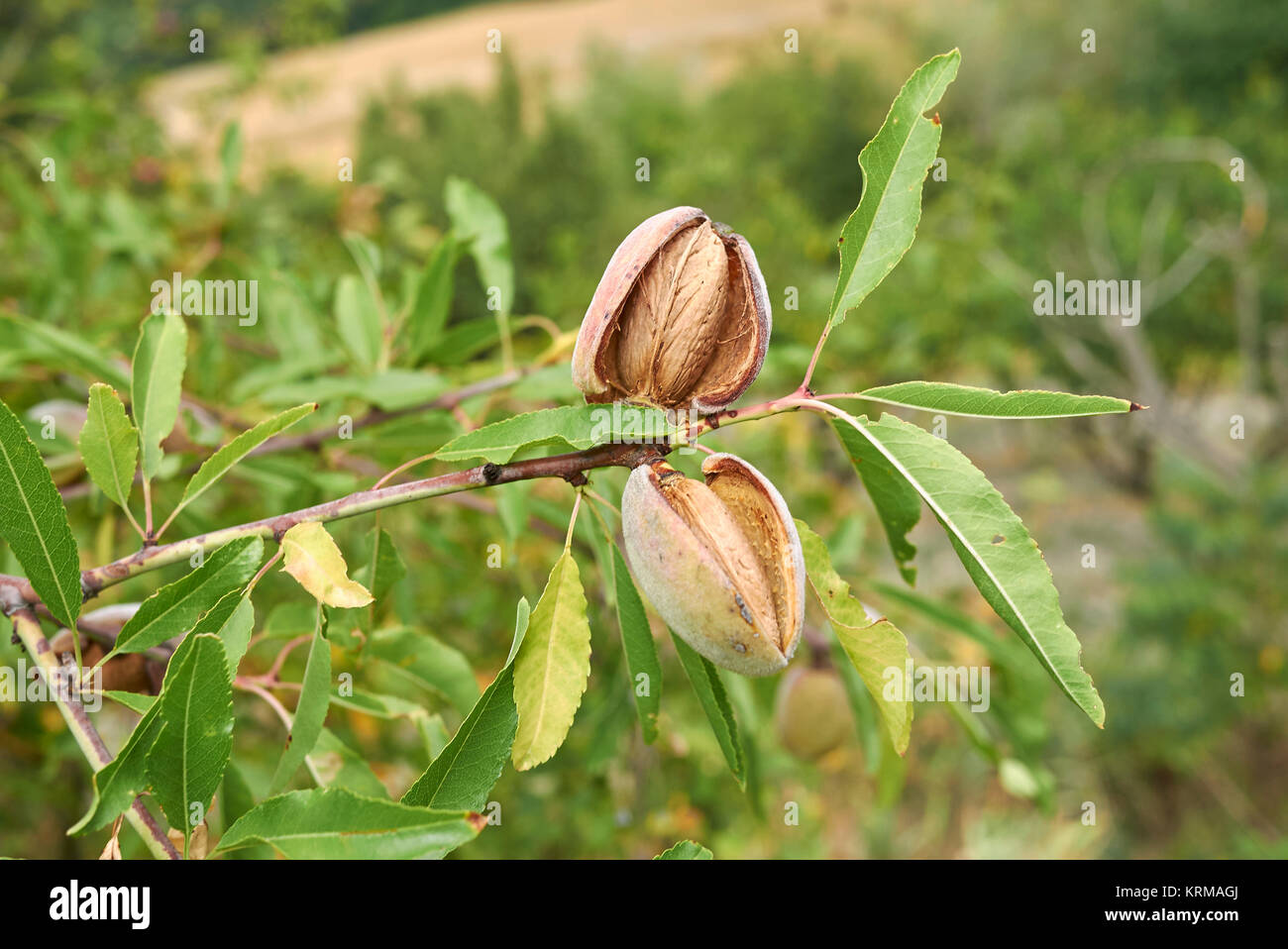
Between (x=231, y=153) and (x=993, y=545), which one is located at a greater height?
(x=231, y=153)

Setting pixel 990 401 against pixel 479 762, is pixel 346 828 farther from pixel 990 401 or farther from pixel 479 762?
pixel 990 401

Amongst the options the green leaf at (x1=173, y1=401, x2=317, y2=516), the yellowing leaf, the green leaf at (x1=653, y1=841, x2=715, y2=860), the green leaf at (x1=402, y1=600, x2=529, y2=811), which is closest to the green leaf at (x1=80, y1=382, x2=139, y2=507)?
the green leaf at (x1=173, y1=401, x2=317, y2=516)

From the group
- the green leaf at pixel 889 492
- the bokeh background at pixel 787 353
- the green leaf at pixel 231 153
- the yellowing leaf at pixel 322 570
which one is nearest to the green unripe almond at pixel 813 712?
the bokeh background at pixel 787 353

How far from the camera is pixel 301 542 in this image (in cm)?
45

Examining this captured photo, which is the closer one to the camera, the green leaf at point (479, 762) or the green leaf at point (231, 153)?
the green leaf at point (479, 762)

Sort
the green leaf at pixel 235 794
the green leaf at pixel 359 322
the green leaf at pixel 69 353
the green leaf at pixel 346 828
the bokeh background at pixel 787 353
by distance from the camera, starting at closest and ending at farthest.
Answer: the green leaf at pixel 346 828 < the green leaf at pixel 235 794 < the green leaf at pixel 69 353 < the green leaf at pixel 359 322 < the bokeh background at pixel 787 353

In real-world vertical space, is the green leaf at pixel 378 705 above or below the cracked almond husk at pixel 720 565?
below

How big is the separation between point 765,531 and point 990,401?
4.7 inches

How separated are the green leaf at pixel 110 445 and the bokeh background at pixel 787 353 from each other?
0.55 ft

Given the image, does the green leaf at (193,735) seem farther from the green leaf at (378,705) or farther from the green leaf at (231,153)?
the green leaf at (231,153)

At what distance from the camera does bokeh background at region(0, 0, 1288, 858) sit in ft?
3.30

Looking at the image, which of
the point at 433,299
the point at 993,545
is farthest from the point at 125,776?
the point at 433,299

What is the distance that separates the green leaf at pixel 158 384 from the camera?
56 cm

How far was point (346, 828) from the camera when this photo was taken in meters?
0.39
